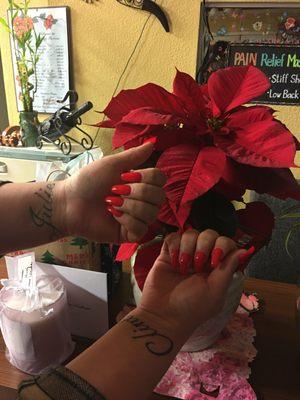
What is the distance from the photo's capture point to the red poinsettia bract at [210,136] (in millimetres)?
483

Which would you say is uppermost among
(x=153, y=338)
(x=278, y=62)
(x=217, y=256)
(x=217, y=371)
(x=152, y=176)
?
(x=278, y=62)

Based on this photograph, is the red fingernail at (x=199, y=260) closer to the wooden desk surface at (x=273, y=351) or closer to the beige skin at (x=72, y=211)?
the beige skin at (x=72, y=211)

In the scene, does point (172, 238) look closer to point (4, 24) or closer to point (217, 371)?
point (217, 371)

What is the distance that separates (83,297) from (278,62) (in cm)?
Answer: 119

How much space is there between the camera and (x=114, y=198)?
56cm

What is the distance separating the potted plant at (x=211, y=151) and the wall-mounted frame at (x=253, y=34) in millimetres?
793

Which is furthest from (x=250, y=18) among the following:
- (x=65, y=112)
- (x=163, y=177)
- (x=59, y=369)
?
(x=59, y=369)

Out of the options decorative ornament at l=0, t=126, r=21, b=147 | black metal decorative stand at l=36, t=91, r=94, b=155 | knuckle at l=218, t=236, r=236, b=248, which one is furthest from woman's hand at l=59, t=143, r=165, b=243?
decorative ornament at l=0, t=126, r=21, b=147

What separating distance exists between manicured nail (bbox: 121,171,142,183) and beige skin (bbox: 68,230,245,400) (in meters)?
0.10

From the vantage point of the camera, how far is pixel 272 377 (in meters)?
0.57

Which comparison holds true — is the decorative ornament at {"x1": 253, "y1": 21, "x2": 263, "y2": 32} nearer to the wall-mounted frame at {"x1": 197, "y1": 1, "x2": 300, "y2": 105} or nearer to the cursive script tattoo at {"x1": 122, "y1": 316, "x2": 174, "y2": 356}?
the wall-mounted frame at {"x1": 197, "y1": 1, "x2": 300, "y2": 105}

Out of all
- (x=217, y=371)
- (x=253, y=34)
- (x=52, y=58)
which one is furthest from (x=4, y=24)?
(x=217, y=371)

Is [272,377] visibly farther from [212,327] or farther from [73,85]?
[73,85]

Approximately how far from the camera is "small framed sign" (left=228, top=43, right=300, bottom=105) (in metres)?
1.34
